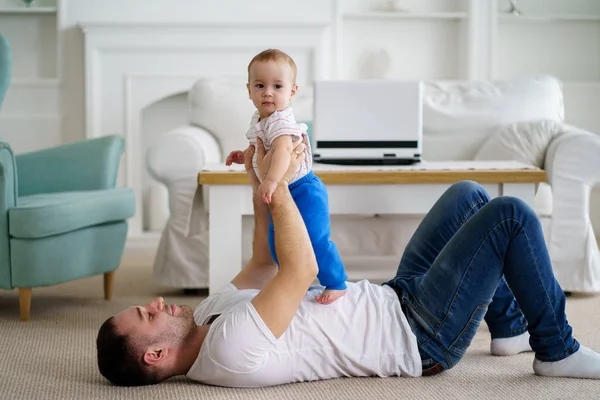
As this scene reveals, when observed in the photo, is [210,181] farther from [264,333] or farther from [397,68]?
[397,68]

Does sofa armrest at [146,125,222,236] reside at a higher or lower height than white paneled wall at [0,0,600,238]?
lower

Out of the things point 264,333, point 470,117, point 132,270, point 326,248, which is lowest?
point 132,270

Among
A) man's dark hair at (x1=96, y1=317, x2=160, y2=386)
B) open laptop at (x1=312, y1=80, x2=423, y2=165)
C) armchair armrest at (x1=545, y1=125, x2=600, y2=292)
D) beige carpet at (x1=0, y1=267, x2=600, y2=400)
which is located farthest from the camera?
armchair armrest at (x1=545, y1=125, x2=600, y2=292)

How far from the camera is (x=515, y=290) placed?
180cm

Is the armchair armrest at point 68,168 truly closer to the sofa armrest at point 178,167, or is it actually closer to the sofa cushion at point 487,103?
the sofa armrest at point 178,167

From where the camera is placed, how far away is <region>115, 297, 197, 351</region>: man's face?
166 centimetres

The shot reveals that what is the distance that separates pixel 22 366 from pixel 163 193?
286cm

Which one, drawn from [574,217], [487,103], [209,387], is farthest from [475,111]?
[209,387]

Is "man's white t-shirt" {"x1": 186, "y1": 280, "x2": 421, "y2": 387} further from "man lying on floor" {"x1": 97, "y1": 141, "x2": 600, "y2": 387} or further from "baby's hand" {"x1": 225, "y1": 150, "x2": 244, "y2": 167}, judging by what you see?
"baby's hand" {"x1": 225, "y1": 150, "x2": 244, "y2": 167}

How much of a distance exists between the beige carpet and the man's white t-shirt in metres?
0.03

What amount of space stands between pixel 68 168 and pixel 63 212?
1.52ft

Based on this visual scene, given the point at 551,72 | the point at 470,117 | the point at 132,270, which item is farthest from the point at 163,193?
the point at 551,72

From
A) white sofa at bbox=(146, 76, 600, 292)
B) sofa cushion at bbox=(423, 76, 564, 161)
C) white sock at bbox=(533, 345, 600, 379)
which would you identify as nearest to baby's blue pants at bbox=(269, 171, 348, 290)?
white sock at bbox=(533, 345, 600, 379)

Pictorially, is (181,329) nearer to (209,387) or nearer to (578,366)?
(209,387)
